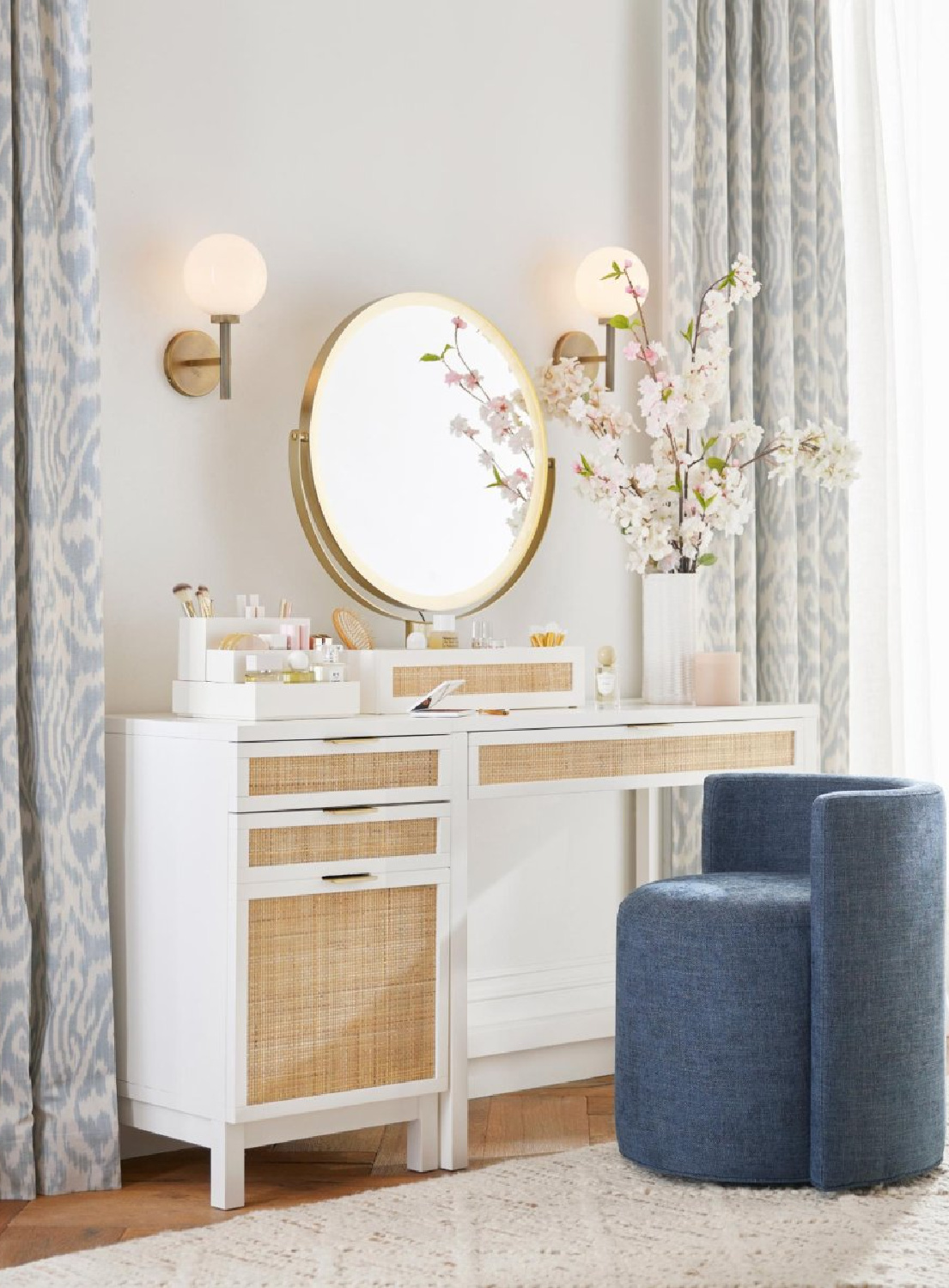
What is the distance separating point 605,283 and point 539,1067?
65.3 inches

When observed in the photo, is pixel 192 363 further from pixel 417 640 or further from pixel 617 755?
pixel 617 755

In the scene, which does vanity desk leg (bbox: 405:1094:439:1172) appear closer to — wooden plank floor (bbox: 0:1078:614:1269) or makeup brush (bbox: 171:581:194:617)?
wooden plank floor (bbox: 0:1078:614:1269)

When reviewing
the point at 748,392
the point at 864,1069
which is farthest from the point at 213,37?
the point at 864,1069

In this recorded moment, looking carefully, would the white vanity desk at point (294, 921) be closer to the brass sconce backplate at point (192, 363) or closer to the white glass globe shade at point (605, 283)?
the brass sconce backplate at point (192, 363)

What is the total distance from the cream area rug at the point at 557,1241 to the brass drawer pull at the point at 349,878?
1.61 feet

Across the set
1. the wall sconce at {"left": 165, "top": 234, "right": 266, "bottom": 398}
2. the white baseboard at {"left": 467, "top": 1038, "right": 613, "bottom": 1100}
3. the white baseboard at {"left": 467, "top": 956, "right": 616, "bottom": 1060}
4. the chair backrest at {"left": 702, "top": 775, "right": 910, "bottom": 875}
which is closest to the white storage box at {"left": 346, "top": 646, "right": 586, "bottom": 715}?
the chair backrest at {"left": 702, "top": 775, "right": 910, "bottom": 875}

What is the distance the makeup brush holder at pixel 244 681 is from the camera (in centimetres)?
268

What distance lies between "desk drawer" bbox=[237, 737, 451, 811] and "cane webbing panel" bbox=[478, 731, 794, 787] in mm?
125

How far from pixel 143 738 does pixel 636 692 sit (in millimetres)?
1388

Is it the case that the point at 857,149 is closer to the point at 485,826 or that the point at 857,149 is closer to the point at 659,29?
the point at 659,29

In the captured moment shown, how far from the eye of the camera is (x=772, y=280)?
12.8 feet

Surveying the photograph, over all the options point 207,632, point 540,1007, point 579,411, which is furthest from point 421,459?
point 540,1007

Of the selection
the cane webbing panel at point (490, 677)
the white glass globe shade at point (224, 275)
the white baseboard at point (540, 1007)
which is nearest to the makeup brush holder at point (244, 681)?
the cane webbing panel at point (490, 677)

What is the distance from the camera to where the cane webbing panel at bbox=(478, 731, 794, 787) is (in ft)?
9.63
